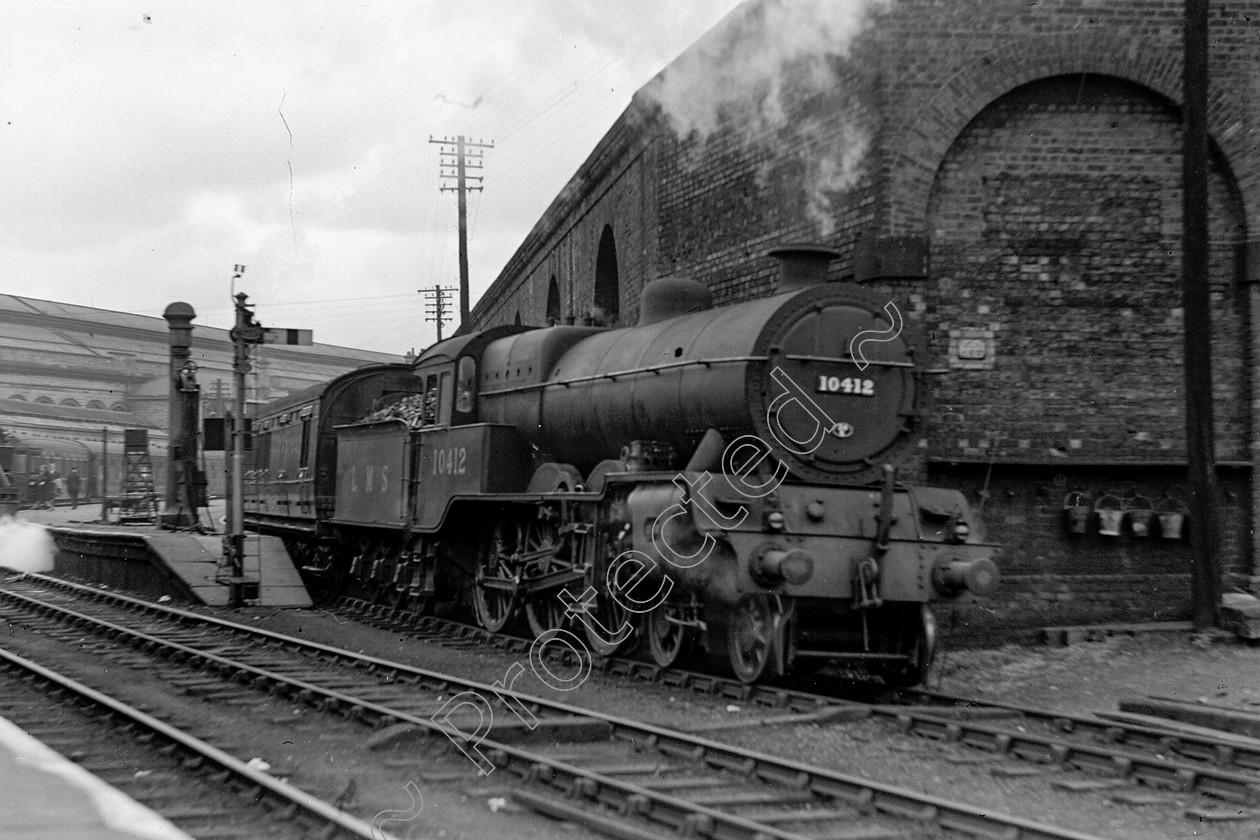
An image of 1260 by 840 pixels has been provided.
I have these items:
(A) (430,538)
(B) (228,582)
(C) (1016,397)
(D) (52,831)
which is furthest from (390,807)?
(B) (228,582)

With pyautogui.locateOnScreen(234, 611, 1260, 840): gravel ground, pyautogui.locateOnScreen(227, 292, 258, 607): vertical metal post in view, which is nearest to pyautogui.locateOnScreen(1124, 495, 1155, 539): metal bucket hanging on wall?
pyautogui.locateOnScreen(234, 611, 1260, 840): gravel ground

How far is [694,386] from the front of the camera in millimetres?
8617

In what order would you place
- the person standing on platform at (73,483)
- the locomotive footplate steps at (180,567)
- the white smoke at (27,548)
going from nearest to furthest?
the locomotive footplate steps at (180,567) < the white smoke at (27,548) < the person standing on platform at (73,483)

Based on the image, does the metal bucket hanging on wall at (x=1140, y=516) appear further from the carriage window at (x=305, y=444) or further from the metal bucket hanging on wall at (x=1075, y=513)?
the carriage window at (x=305, y=444)

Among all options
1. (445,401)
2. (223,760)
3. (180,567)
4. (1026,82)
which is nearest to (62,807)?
(223,760)

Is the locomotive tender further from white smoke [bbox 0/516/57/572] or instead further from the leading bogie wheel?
white smoke [bbox 0/516/57/572]

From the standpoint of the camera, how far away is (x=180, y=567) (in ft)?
50.4

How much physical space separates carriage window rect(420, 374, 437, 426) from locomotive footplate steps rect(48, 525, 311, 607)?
12.1 ft

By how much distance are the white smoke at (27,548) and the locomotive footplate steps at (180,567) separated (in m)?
3.62

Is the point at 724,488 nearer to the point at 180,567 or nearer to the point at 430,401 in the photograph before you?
the point at 430,401

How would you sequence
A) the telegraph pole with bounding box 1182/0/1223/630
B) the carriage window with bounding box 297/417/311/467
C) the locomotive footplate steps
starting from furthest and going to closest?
the carriage window with bounding box 297/417/311/467
the locomotive footplate steps
the telegraph pole with bounding box 1182/0/1223/630

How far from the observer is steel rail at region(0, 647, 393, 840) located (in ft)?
15.6

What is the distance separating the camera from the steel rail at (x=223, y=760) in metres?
4.75

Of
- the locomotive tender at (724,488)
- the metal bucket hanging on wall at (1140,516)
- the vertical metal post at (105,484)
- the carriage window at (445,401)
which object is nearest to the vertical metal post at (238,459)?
the carriage window at (445,401)
